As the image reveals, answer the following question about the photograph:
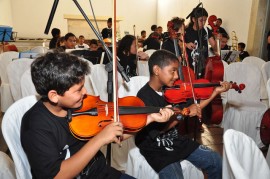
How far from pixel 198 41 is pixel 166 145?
177 cm

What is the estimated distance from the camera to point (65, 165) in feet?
3.10

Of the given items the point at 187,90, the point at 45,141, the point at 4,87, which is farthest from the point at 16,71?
the point at 45,141

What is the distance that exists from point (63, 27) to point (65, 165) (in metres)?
10.5

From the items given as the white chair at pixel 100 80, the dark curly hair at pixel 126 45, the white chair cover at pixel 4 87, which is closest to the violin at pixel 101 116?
the white chair at pixel 100 80

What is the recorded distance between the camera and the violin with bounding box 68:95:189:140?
105cm

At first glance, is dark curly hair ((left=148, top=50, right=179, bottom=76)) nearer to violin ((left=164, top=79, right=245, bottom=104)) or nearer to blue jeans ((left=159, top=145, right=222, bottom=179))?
violin ((left=164, top=79, right=245, bottom=104))

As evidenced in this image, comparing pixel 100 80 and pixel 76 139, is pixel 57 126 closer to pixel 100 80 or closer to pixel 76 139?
pixel 76 139

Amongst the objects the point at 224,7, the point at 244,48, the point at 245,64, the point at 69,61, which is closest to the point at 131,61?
the point at 245,64

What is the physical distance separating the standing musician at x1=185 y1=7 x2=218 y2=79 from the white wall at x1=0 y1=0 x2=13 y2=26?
27.3 feet

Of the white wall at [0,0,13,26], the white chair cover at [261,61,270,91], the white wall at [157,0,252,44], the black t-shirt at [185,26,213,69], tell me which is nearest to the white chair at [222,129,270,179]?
the black t-shirt at [185,26,213,69]

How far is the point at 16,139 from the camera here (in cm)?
115

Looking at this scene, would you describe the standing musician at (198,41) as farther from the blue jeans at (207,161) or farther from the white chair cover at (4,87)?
the white chair cover at (4,87)

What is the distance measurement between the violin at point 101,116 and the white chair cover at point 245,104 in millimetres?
1536

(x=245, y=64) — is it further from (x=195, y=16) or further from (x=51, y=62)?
(x=51, y=62)
